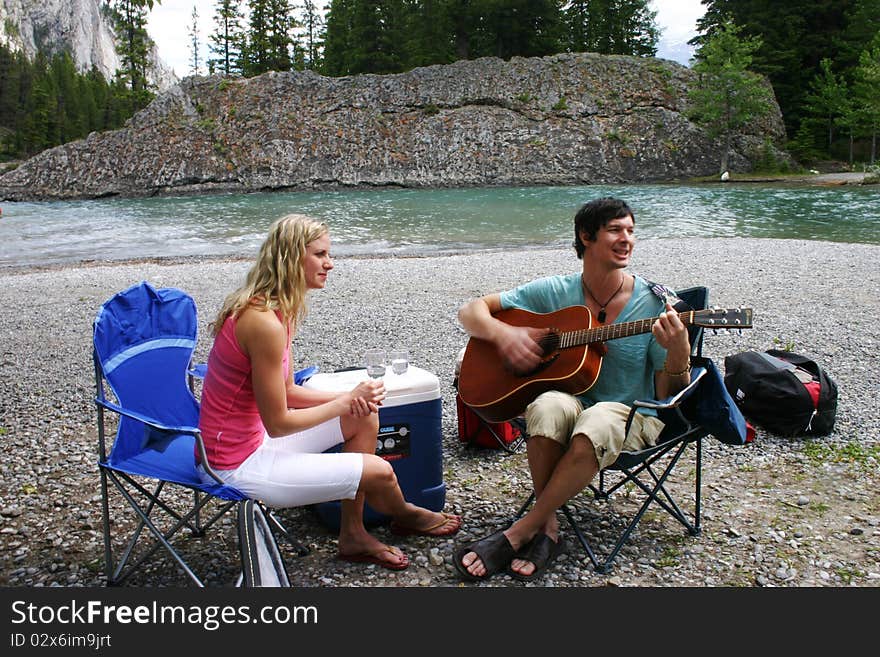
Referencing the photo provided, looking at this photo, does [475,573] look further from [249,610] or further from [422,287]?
[422,287]

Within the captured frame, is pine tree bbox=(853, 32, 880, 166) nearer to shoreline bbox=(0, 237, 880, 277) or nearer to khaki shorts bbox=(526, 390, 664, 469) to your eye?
shoreline bbox=(0, 237, 880, 277)

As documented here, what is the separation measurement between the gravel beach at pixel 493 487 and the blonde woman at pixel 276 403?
499 mm

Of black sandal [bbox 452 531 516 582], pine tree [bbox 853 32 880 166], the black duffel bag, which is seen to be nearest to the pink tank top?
black sandal [bbox 452 531 516 582]

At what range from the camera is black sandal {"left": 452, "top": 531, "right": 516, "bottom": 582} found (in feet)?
9.77

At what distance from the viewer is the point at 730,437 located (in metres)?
3.11

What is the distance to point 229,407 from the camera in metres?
2.84

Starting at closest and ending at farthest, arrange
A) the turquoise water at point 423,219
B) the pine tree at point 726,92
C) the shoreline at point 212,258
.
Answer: the shoreline at point 212,258, the turquoise water at point 423,219, the pine tree at point 726,92

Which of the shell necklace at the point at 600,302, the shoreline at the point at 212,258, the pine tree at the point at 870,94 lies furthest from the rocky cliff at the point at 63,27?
the shell necklace at the point at 600,302

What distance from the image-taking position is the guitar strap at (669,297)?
3.31 meters

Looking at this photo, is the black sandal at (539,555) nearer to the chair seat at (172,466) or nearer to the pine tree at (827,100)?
the chair seat at (172,466)

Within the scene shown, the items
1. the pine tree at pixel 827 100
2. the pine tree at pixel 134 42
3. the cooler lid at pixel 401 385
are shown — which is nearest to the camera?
the cooler lid at pixel 401 385

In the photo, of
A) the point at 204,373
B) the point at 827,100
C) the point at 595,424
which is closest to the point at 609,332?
the point at 595,424

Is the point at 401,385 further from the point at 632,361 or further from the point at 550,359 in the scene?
the point at 632,361

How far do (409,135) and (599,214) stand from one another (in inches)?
1736
